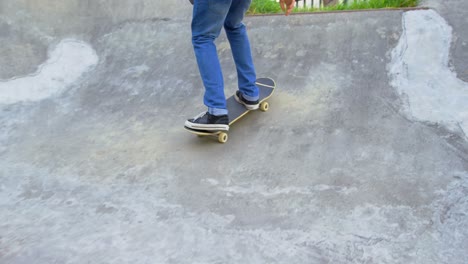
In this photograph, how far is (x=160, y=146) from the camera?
10.4ft

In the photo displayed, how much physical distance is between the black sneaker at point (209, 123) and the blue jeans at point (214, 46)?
4 centimetres

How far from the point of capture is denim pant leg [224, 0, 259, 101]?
10.7 ft

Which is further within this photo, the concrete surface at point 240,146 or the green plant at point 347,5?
the green plant at point 347,5

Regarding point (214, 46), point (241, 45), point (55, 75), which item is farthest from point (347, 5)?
point (55, 75)

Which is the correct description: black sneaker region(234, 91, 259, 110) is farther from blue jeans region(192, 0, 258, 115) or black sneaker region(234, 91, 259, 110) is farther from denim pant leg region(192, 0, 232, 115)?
denim pant leg region(192, 0, 232, 115)

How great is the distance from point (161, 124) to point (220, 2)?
3.76ft

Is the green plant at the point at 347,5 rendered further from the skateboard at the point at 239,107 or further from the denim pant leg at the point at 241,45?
the denim pant leg at the point at 241,45

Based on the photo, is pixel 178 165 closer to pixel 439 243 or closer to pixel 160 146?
pixel 160 146

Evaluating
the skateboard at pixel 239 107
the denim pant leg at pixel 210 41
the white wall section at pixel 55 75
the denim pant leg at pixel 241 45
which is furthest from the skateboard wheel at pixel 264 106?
the white wall section at pixel 55 75

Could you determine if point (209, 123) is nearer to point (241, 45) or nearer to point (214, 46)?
point (214, 46)

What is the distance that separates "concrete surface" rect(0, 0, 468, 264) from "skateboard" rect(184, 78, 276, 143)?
3.7 inches

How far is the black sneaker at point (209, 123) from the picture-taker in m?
3.06

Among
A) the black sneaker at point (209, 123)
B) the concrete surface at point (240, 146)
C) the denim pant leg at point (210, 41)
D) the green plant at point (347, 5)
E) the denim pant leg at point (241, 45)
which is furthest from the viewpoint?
the green plant at point (347, 5)

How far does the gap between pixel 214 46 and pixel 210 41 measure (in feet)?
0.16
